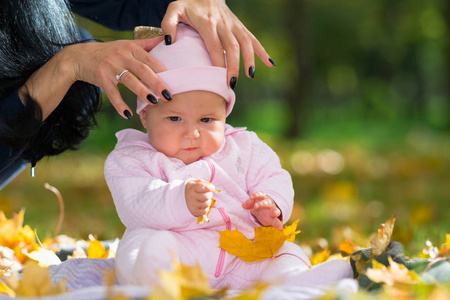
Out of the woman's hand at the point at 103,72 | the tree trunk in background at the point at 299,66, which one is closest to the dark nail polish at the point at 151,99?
the woman's hand at the point at 103,72

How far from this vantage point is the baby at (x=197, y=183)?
1731 millimetres

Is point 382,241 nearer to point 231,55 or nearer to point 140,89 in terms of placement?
point 231,55

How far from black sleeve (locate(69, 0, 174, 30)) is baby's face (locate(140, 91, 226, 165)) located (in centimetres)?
98

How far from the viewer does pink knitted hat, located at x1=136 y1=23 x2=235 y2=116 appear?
1.86 meters

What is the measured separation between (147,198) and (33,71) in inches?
34.2

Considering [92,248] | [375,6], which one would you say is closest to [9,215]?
[92,248]

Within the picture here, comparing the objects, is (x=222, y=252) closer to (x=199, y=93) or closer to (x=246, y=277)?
(x=246, y=277)

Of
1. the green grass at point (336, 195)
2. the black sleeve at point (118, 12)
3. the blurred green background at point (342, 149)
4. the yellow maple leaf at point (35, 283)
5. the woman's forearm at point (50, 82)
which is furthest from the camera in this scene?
the blurred green background at point (342, 149)

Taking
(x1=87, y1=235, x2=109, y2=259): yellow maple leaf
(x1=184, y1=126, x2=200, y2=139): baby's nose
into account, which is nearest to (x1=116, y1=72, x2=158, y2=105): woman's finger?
(x1=184, y1=126, x2=200, y2=139): baby's nose

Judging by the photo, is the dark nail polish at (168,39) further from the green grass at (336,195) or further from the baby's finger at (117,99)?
the green grass at (336,195)

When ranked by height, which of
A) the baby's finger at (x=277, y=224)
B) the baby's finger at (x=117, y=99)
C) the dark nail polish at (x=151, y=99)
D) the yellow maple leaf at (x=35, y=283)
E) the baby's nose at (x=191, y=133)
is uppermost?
the dark nail polish at (x=151, y=99)

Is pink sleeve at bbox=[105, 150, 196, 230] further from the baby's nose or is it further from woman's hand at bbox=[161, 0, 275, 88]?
woman's hand at bbox=[161, 0, 275, 88]

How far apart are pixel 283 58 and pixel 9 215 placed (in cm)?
1130

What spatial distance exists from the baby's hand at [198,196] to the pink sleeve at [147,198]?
0.9 inches
